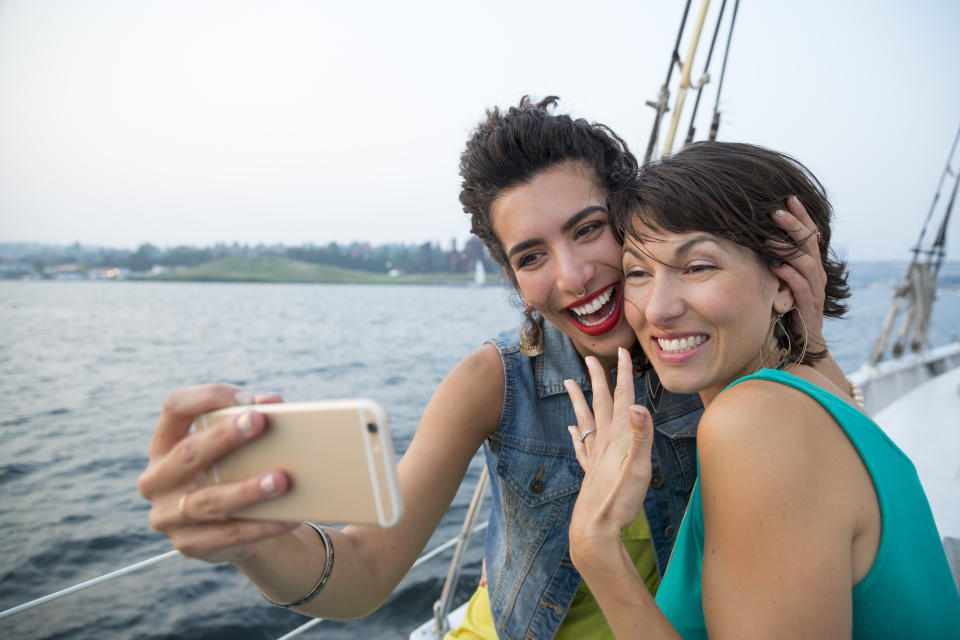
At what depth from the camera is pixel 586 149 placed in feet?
6.65

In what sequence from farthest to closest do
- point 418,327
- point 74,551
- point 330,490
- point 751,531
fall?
point 418,327 < point 74,551 < point 751,531 < point 330,490

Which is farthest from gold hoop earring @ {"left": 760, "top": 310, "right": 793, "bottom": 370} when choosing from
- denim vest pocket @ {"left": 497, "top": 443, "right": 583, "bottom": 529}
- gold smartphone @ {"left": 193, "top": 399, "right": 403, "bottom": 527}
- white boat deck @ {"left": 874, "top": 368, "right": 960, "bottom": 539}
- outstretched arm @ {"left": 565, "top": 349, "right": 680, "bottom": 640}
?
white boat deck @ {"left": 874, "top": 368, "right": 960, "bottom": 539}

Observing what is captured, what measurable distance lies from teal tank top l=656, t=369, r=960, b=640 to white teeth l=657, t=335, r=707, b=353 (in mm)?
313

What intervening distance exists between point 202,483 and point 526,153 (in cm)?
145

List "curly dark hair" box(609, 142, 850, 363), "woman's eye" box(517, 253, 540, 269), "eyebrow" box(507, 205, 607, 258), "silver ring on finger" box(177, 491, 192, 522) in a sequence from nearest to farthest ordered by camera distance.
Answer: "silver ring on finger" box(177, 491, 192, 522), "curly dark hair" box(609, 142, 850, 363), "eyebrow" box(507, 205, 607, 258), "woman's eye" box(517, 253, 540, 269)

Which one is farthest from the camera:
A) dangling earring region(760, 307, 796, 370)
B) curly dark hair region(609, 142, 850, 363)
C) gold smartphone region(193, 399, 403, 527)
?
dangling earring region(760, 307, 796, 370)

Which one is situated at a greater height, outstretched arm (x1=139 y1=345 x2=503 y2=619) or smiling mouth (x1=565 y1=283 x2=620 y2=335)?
smiling mouth (x1=565 y1=283 x2=620 y2=335)

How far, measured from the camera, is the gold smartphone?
81 centimetres

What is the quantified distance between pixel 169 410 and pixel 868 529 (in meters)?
1.30

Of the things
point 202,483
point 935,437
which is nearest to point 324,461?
point 202,483

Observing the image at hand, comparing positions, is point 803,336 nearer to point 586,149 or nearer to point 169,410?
point 586,149

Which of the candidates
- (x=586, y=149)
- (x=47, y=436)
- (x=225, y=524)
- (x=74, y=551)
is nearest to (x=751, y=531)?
(x=225, y=524)

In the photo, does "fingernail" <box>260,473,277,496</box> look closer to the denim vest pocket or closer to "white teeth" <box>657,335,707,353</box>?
"white teeth" <box>657,335,707,353</box>

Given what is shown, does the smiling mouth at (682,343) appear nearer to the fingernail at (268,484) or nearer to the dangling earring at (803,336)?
the dangling earring at (803,336)
